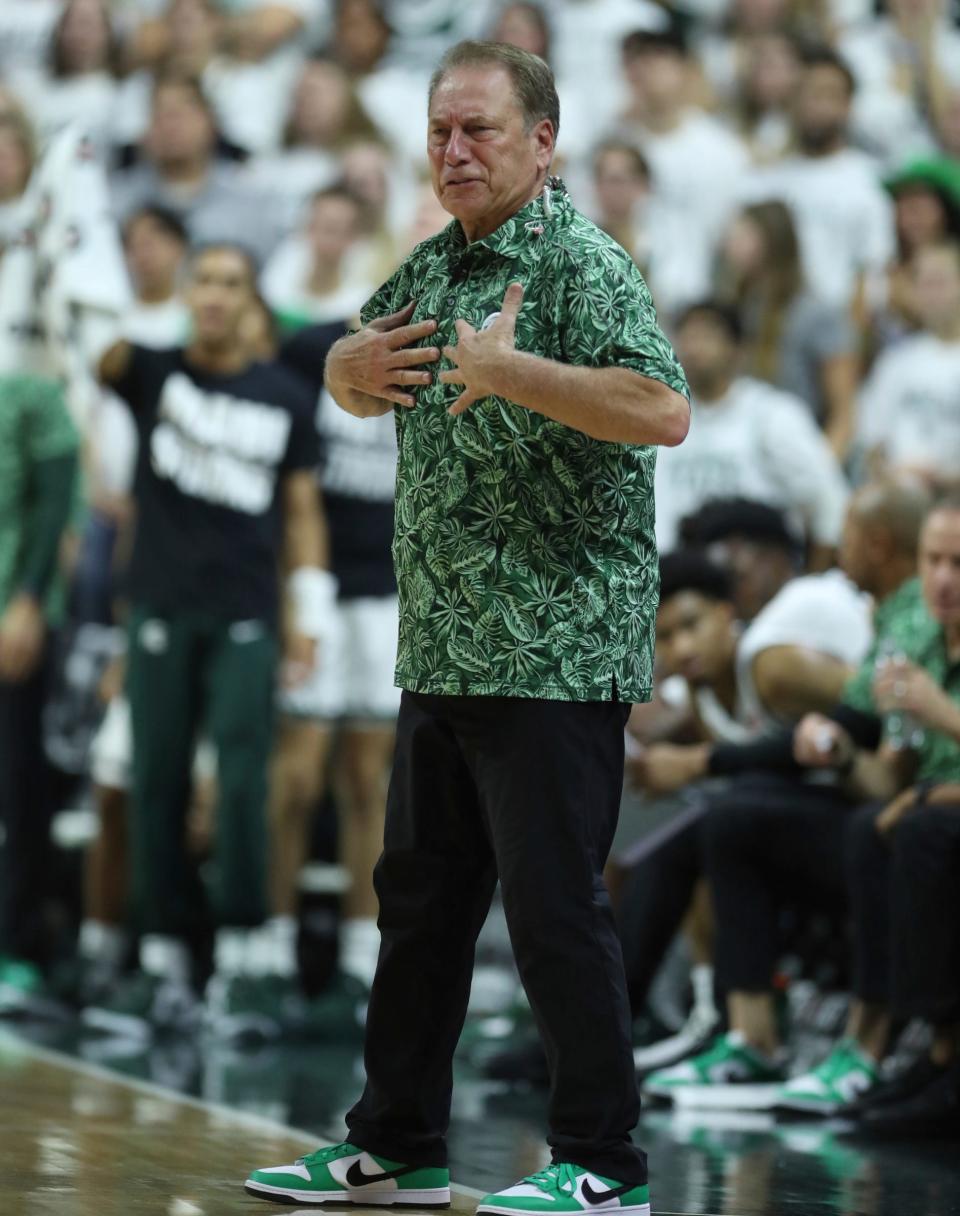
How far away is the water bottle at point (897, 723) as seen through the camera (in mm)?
4988

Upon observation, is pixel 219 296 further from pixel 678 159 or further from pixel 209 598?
pixel 678 159

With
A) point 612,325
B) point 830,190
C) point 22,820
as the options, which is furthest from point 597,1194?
point 830,190

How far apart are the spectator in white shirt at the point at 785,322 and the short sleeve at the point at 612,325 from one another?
17.5 ft

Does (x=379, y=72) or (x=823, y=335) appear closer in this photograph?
(x=823, y=335)

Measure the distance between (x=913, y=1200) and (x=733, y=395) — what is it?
13.2ft

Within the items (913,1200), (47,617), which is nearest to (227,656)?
(47,617)

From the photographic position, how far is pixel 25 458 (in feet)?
23.7

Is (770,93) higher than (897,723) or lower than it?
higher

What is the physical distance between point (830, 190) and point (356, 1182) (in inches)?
254

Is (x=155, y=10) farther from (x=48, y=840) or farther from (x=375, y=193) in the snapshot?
(x=48, y=840)

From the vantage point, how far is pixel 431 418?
345 cm

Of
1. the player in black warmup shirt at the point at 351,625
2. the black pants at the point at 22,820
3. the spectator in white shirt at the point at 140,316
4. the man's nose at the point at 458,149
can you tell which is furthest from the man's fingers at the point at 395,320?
the spectator in white shirt at the point at 140,316

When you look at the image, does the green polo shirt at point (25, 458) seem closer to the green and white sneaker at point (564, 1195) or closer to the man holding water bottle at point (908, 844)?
the man holding water bottle at point (908, 844)

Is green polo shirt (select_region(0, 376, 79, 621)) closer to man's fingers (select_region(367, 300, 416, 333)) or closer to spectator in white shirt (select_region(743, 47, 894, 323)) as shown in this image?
spectator in white shirt (select_region(743, 47, 894, 323))
